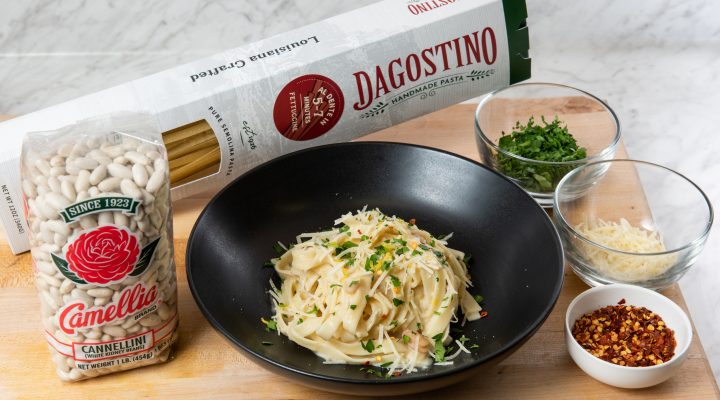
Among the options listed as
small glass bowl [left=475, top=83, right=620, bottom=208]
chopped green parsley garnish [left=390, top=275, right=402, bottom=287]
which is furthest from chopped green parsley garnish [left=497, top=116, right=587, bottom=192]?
chopped green parsley garnish [left=390, top=275, right=402, bottom=287]

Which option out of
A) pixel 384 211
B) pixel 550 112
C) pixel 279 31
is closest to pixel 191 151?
pixel 384 211

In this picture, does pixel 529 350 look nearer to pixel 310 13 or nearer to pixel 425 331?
pixel 425 331

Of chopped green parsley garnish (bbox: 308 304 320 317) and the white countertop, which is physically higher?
chopped green parsley garnish (bbox: 308 304 320 317)

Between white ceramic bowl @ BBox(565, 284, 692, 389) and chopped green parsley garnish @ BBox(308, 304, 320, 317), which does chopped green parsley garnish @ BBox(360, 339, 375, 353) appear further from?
white ceramic bowl @ BBox(565, 284, 692, 389)

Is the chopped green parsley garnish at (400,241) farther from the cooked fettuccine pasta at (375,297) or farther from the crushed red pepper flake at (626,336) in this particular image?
the crushed red pepper flake at (626,336)

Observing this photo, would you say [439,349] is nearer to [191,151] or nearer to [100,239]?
[100,239]

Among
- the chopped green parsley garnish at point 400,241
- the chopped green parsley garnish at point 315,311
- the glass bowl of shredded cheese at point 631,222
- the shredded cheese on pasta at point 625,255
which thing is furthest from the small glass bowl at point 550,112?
the chopped green parsley garnish at point 315,311
